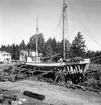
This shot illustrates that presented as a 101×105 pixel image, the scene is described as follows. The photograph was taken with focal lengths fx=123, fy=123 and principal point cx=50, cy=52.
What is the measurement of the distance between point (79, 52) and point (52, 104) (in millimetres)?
52163

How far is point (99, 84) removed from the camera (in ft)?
44.4

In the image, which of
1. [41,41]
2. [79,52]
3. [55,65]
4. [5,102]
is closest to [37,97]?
[5,102]

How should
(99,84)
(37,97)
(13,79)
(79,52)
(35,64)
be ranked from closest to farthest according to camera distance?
(37,97)
(99,84)
(13,79)
(35,64)
(79,52)

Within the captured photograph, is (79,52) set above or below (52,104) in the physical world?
above

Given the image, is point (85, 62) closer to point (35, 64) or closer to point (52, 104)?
point (35, 64)

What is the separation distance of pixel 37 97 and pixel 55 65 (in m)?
8.89

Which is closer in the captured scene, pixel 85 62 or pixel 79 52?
pixel 85 62

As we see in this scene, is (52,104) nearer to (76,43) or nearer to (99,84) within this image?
(99,84)

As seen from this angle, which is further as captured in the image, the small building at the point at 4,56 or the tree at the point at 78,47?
Result: the small building at the point at 4,56

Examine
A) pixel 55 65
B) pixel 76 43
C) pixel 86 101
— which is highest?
pixel 76 43

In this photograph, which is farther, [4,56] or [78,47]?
[4,56]

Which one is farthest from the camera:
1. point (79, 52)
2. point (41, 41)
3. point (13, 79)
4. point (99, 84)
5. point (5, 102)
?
point (41, 41)

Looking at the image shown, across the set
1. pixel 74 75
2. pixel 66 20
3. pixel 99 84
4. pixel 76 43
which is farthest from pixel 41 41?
pixel 99 84

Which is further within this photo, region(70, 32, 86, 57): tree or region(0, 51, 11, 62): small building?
region(0, 51, 11, 62): small building
